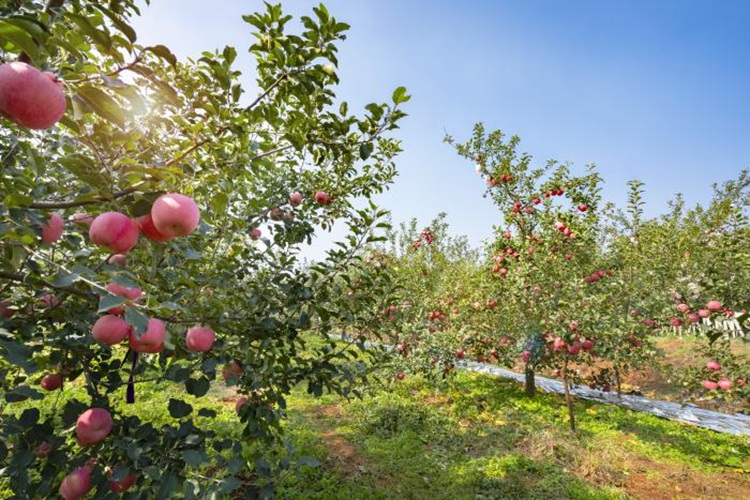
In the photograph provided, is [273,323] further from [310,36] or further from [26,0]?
[26,0]

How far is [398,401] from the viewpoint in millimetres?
7215

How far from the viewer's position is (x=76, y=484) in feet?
6.10

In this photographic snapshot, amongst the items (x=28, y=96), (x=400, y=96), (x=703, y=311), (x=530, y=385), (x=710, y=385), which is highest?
(x=400, y=96)

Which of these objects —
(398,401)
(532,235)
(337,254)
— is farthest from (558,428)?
(337,254)

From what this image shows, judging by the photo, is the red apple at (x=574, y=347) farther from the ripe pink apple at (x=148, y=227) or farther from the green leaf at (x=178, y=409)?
the ripe pink apple at (x=148, y=227)

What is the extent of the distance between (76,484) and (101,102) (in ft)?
6.25

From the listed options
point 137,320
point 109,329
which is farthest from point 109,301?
point 109,329

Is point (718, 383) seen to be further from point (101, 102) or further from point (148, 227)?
point (101, 102)

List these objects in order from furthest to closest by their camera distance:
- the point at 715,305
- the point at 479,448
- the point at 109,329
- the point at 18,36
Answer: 1. the point at 479,448
2. the point at 715,305
3. the point at 109,329
4. the point at 18,36

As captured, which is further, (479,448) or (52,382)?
(479,448)

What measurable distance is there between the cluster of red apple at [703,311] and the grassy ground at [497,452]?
81.7 inches

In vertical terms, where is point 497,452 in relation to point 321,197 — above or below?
below

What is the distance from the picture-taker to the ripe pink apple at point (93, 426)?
1854 millimetres

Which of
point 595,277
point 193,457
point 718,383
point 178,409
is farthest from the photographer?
point 595,277
